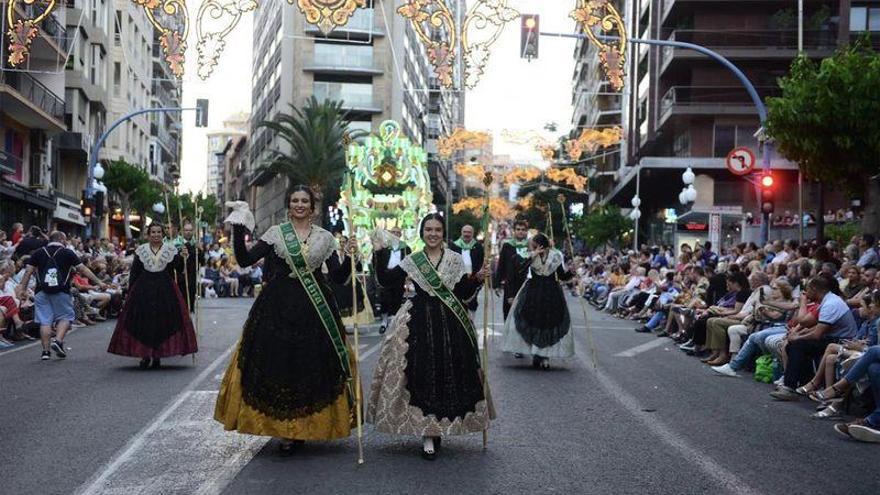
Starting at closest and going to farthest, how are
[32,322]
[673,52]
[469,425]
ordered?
[469,425]
[32,322]
[673,52]

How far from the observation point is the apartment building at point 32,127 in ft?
110

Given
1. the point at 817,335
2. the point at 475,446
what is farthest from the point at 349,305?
the point at 475,446

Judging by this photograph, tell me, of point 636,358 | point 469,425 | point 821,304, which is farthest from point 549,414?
point 636,358

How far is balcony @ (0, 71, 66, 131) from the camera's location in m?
32.7

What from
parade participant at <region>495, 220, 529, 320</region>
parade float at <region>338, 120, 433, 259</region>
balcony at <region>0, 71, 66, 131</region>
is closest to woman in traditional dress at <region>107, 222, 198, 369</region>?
parade participant at <region>495, 220, 529, 320</region>

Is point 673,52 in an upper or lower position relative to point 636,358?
upper

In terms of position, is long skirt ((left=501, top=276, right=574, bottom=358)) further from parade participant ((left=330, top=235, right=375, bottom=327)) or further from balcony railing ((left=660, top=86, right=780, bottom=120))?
balcony railing ((left=660, top=86, right=780, bottom=120))

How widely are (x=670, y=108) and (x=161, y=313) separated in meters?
37.0

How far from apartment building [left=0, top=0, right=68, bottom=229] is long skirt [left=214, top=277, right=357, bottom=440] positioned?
25.8 meters

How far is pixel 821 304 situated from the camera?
1162 cm

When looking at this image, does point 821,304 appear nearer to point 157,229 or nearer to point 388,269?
point 388,269

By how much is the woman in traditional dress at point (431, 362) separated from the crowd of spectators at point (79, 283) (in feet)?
23.1

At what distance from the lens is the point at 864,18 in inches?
1718

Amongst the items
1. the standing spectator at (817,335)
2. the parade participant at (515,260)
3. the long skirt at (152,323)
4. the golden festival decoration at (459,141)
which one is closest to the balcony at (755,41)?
the golden festival decoration at (459,141)
